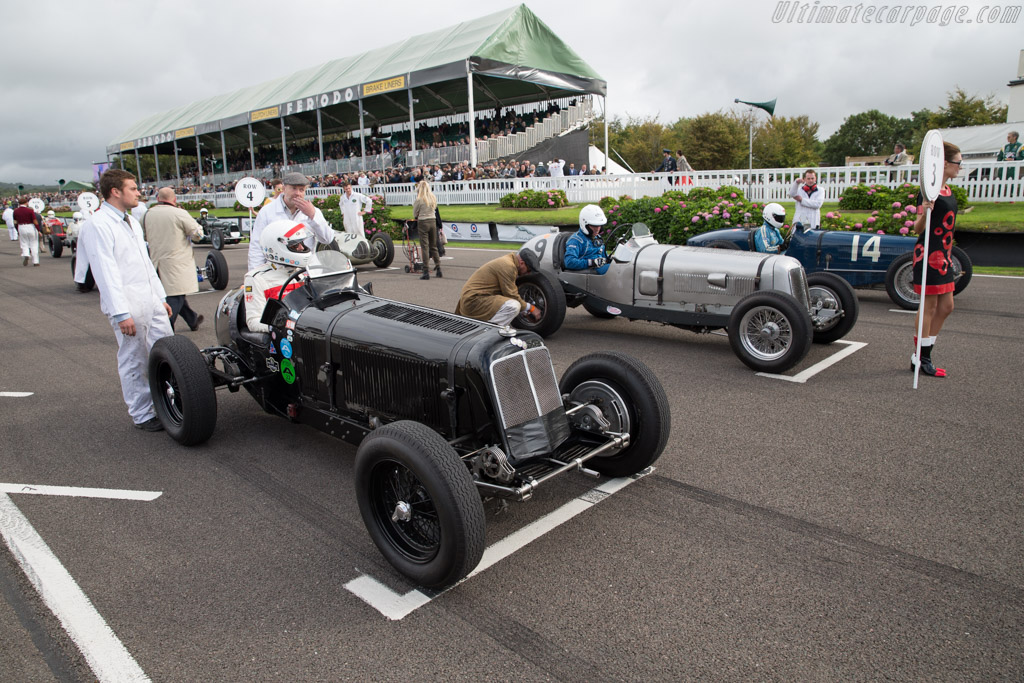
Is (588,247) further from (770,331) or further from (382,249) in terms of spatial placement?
(382,249)

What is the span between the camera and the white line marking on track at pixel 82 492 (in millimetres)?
4188

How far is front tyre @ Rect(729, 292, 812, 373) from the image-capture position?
20.3 feet

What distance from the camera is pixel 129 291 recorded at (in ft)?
17.2

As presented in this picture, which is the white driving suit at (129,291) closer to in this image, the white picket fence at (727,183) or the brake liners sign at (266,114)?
the white picket fence at (727,183)

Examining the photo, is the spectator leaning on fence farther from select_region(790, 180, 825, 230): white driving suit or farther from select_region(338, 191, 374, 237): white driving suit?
select_region(338, 191, 374, 237): white driving suit

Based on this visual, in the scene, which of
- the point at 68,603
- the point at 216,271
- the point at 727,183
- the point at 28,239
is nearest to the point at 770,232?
the point at 68,603

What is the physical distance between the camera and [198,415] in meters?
4.74

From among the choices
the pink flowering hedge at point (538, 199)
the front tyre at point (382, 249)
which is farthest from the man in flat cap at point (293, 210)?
the pink flowering hedge at point (538, 199)

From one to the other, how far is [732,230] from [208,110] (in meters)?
47.1

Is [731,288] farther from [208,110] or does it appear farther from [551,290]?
[208,110]

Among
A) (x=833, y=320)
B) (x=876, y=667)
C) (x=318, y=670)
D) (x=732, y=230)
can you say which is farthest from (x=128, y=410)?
(x=732, y=230)

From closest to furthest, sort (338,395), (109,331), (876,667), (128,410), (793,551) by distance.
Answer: (876,667) < (793,551) < (338,395) < (128,410) < (109,331)

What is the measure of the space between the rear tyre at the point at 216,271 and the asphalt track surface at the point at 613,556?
6.82m

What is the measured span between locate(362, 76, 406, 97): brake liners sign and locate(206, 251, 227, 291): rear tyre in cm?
2028
